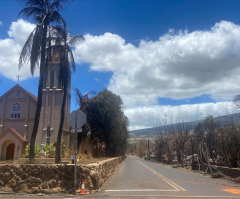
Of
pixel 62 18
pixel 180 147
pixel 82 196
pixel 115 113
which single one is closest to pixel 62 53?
pixel 62 18

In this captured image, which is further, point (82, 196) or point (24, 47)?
point (24, 47)

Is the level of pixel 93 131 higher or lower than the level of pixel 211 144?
higher

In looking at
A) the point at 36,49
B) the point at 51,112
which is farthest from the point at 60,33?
the point at 51,112

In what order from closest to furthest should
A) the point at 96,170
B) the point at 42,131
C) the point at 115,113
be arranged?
the point at 96,170 → the point at 42,131 → the point at 115,113

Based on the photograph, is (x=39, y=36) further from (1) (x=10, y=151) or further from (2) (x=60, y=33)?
(1) (x=10, y=151)

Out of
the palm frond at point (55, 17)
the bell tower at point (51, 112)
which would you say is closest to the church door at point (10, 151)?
the bell tower at point (51, 112)

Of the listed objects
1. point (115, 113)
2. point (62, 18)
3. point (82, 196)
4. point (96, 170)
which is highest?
point (62, 18)

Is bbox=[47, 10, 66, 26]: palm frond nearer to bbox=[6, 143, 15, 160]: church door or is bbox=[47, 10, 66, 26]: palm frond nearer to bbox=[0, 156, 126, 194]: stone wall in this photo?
bbox=[0, 156, 126, 194]: stone wall

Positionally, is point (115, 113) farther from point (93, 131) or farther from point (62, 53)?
point (62, 53)

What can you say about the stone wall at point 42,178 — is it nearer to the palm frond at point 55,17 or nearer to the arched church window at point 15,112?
the palm frond at point 55,17

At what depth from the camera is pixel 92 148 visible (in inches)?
1829

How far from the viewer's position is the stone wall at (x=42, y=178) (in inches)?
384

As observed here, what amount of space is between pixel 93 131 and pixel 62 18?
22.5 meters

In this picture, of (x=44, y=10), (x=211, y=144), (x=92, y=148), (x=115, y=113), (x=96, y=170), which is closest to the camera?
(x=96, y=170)
